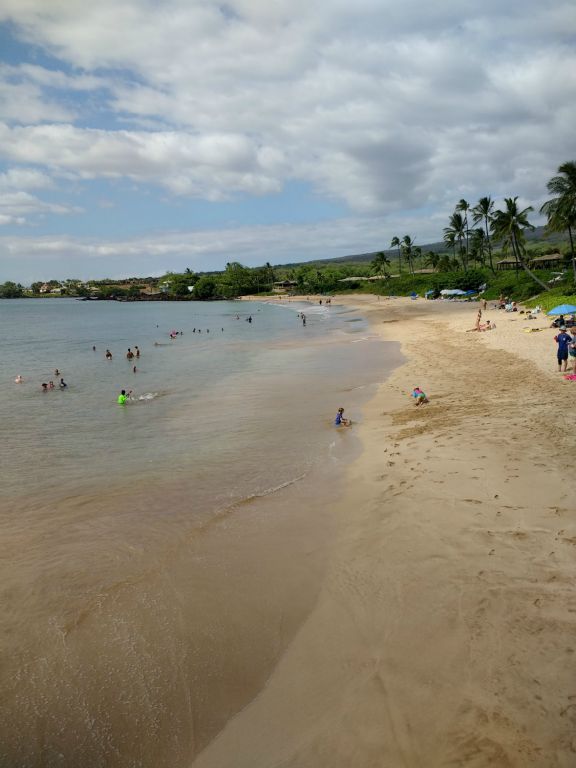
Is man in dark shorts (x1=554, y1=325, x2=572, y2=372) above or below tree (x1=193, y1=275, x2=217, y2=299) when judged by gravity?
below

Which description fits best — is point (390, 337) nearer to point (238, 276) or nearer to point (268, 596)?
point (268, 596)

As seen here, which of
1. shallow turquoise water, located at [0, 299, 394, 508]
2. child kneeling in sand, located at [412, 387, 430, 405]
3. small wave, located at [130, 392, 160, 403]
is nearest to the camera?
shallow turquoise water, located at [0, 299, 394, 508]

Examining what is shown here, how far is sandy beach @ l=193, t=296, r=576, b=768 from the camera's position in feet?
15.9

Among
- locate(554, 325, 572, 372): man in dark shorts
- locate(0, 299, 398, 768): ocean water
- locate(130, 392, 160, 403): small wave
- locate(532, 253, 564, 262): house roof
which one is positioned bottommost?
locate(0, 299, 398, 768): ocean water

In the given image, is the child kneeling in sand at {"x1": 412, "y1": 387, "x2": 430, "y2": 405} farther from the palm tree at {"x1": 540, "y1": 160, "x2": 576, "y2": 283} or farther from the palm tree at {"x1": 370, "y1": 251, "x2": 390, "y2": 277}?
the palm tree at {"x1": 370, "y1": 251, "x2": 390, "y2": 277}

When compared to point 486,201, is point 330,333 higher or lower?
lower

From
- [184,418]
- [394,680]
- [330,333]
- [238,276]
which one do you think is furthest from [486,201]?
[238,276]

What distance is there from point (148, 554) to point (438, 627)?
18.0 feet

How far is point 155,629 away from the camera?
6965mm

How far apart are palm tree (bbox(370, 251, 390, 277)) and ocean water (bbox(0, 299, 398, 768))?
10512 centimetres

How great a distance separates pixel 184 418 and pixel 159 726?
1457cm

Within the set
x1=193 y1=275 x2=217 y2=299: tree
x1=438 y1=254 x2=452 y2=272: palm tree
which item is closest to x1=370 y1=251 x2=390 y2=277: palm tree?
x1=438 y1=254 x2=452 y2=272: palm tree

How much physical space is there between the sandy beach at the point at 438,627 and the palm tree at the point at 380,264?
115m

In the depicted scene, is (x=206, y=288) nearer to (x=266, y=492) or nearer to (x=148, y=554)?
(x=266, y=492)
